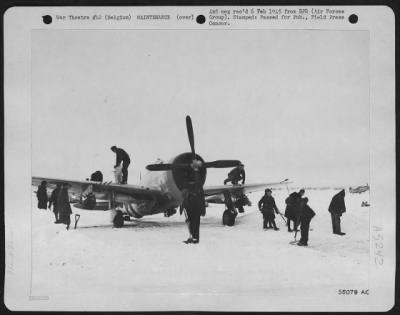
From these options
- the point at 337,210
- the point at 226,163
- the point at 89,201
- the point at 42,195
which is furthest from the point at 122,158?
the point at 337,210

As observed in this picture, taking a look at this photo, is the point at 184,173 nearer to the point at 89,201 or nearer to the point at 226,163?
the point at 226,163

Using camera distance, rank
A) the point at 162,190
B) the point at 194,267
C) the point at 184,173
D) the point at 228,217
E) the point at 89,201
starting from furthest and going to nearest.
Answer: the point at 162,190 → the point at 184,173 → the point at 89,201 → the point at 228,217 → the point at 194,267

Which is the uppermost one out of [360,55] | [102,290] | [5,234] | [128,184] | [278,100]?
[360,55]

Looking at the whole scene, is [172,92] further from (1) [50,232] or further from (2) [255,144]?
(1) [50,232]

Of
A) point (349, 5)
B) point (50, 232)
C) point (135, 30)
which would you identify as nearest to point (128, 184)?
point (50, 232)

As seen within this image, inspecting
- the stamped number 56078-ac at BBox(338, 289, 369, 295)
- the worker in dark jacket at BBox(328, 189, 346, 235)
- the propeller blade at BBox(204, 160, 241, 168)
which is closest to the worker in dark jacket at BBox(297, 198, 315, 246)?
the worker in dark jacket at BBox(328, 189, 346, 235)

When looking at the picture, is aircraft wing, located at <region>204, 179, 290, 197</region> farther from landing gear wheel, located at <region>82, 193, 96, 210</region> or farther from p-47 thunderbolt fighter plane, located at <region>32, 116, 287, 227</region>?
landing gear wheel, located at <region>82, 193, 96, 210</region>
